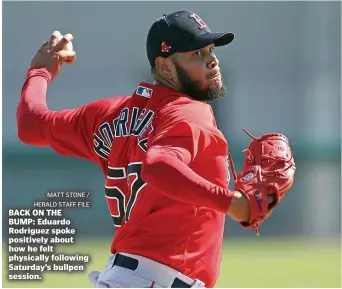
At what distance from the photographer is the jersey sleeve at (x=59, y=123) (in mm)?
2850

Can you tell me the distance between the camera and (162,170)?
7.52 ft

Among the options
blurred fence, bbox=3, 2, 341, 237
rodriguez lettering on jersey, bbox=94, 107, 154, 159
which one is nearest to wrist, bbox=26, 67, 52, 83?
rodriguez lettering on jersey, bbox=94, 107, 154, 159

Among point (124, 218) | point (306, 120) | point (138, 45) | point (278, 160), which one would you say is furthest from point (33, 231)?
point (306, 120)

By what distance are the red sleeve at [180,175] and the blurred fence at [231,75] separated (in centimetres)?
672

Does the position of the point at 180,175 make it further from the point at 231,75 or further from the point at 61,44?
the point at 231,75

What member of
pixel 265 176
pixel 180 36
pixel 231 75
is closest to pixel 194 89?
pixel 180 36

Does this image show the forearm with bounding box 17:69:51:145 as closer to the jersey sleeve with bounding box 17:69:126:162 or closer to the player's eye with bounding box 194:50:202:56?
the jersey sleeve with bounding box 17:69:126:162

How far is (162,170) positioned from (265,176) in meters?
0.39

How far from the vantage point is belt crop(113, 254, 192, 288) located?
2548mm

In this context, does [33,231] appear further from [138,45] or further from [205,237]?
[138,45]

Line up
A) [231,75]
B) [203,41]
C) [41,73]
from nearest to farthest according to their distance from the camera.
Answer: [203,41] → [41,73] → [231,75]

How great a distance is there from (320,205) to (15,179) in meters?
3.70

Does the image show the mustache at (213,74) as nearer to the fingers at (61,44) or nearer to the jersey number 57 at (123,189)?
the jersey number 57 at (123,189)

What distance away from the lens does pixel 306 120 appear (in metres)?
9.58
